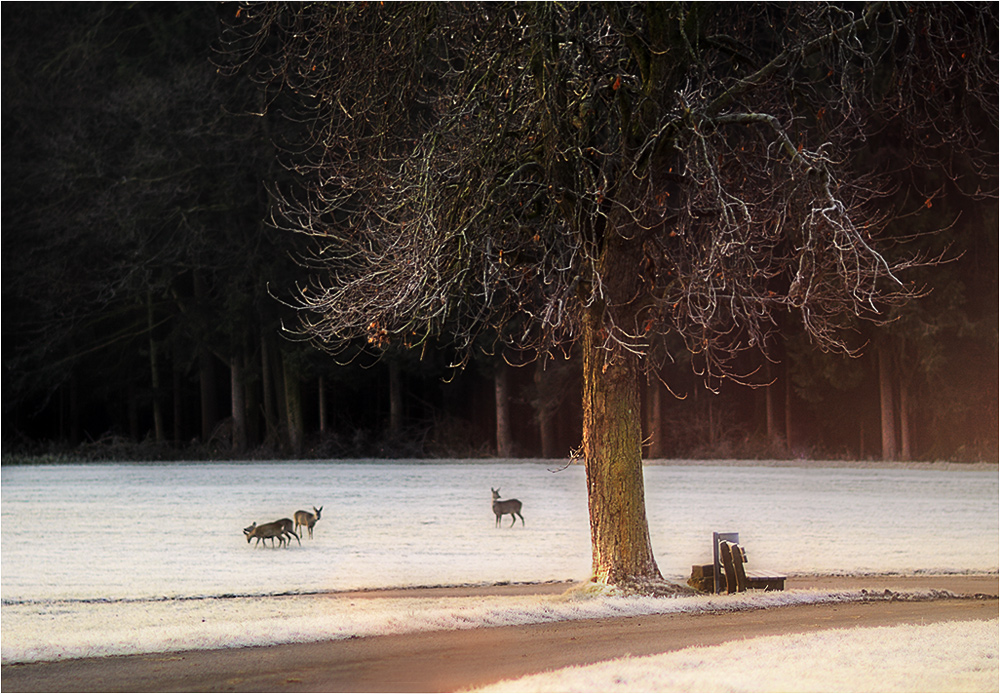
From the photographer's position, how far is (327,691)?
719 cm

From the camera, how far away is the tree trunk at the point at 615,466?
1209 cm

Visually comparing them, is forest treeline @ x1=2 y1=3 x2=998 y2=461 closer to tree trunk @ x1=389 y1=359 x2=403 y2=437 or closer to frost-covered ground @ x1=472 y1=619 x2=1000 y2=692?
tree trunk @ x1=389 y1=359 x2=403 y2=437

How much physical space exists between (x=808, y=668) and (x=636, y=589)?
15.7 feet

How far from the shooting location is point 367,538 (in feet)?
62.5

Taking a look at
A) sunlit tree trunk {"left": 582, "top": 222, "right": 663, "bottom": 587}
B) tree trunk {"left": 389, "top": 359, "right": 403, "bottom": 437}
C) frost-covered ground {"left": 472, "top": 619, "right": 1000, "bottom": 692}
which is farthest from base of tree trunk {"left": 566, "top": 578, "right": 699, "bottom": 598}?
tree trunk {"left": 389, "top": 359, "right": 403, "bottom": 437}

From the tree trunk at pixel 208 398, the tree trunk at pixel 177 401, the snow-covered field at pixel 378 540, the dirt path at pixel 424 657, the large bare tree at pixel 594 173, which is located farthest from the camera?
the tree trunk at pixel 177 401

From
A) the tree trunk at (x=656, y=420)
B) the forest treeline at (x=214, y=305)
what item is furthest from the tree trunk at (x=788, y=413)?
the tree trunk at (x=656, y=420)

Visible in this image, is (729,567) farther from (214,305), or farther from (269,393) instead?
(269,393)

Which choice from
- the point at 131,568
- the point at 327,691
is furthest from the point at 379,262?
the point at 131,568

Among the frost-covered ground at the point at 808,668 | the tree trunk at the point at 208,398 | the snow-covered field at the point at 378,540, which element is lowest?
the snow-covered field at the point at 378,540

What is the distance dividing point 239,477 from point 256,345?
893 centimetres

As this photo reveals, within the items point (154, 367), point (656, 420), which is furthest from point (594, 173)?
point (154, 367)

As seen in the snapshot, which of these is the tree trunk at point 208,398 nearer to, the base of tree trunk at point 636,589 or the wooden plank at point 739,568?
the base of tree trunk at point 636,589

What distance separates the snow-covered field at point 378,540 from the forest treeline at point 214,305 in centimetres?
358
